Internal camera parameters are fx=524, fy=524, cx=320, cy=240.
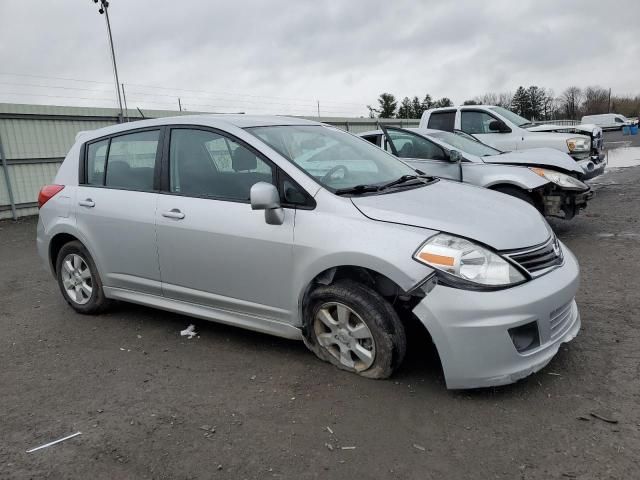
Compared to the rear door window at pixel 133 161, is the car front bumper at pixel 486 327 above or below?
below

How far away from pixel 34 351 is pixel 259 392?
209cm

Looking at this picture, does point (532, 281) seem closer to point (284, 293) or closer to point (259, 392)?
point (284, 293)

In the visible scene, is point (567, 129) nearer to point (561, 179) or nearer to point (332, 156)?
point (561, 179)

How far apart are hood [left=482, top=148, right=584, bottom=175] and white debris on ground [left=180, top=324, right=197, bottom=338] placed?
4634mm

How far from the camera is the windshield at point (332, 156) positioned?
3602 millimetres

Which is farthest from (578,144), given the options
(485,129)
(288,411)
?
(288,411)

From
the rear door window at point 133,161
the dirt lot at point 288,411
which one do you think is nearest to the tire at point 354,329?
the dirt lot at point 288,411

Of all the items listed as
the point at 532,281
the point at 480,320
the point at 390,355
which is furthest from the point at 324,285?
the point at 532,281

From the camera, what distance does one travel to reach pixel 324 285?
11.0ft

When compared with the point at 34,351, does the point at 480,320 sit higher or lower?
higher

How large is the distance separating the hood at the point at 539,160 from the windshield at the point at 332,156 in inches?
126

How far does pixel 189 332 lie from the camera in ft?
14.1

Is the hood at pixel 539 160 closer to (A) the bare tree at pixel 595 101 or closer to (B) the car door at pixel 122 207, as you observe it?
(B) the car door at pixel 122 207

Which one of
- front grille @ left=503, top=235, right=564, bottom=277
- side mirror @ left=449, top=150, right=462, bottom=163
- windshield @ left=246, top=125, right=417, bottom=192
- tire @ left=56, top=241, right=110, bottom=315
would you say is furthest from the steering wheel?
side mirror @ left=449, top=150, right=462, bottom=163
